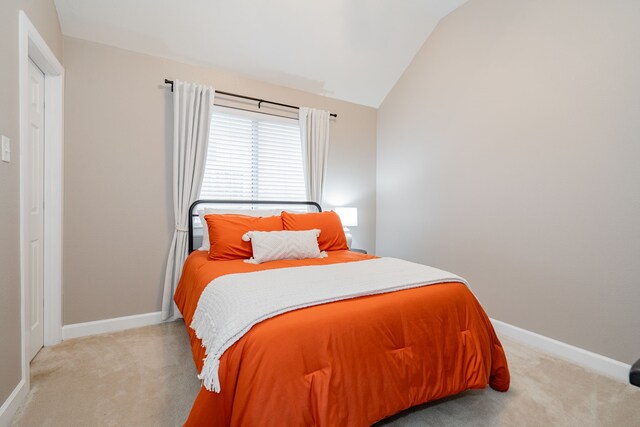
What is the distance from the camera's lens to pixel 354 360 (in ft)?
4.23

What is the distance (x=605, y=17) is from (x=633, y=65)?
1.32ft

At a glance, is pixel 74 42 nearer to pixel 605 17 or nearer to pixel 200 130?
pixel 200 130

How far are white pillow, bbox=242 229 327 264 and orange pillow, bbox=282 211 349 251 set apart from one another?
0.77ft

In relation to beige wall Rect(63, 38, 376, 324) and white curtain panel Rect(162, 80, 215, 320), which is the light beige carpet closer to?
beige wall Rect(63, 38, 376, 324)

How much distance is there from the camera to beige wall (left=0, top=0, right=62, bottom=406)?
1.50 meters

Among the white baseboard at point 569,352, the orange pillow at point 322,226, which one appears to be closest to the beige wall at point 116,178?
the orange pillow at point 322,226

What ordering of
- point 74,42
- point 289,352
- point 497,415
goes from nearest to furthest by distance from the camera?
point 289,352
point 497,415
point 74,42

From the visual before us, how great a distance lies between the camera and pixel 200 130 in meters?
2.87

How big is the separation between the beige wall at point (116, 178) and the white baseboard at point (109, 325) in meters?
0.05

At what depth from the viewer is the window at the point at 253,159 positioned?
3133 mm

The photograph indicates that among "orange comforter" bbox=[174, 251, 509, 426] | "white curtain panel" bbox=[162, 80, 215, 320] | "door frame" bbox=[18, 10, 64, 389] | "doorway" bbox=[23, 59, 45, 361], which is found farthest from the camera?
"white curtain panel" bbox=[162, 80, 215, 320]

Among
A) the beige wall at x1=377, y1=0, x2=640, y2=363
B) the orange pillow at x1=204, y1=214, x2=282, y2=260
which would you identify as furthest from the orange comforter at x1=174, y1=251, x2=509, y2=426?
the beige wall at x1=377, y1=0, x2=640, y2=363

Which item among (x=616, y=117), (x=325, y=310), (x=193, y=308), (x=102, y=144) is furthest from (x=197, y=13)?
(x=616, y=117)

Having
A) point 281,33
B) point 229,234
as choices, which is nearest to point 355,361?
point 229,234
